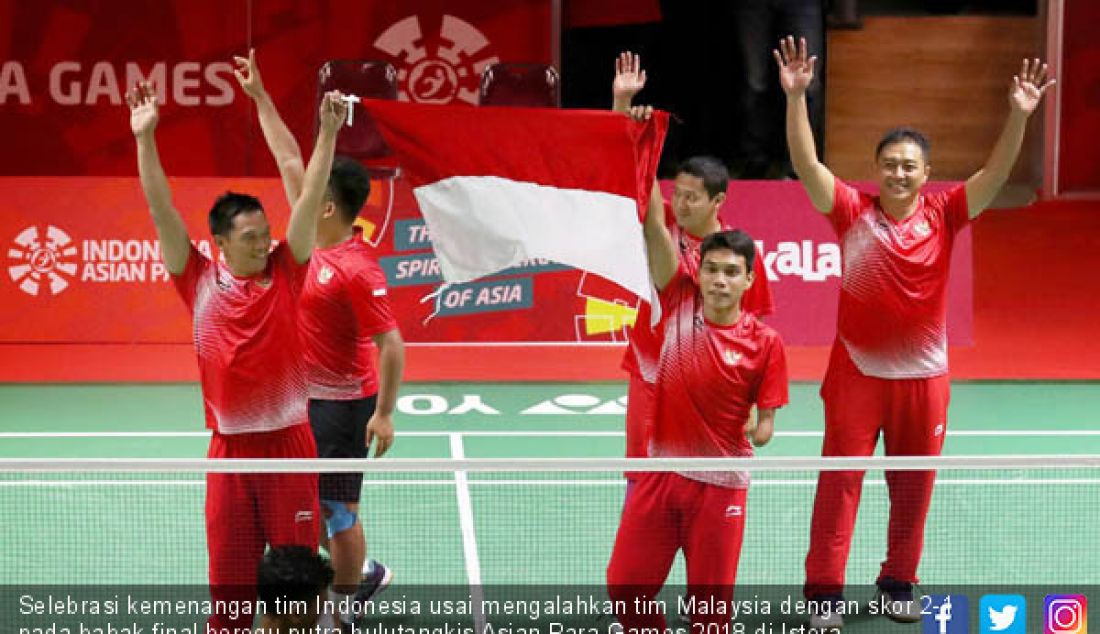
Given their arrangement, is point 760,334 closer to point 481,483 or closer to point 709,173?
point 709,173

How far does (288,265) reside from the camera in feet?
21.8

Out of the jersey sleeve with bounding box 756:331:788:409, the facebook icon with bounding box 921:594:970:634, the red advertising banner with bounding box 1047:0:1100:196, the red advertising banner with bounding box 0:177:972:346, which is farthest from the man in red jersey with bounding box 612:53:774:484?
the red advertising banner with bounding box 1047:0:1100:196

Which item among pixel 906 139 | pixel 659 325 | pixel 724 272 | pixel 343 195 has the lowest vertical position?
pixel 659 325

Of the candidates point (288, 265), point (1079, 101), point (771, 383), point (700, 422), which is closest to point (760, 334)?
point (771, 383)

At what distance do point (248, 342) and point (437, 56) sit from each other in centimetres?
1061

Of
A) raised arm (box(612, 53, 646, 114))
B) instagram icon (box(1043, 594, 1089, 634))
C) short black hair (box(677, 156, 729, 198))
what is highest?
raised arm (box(612, 53, 646, 114))

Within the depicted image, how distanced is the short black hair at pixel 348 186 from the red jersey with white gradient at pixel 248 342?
0.76 metres

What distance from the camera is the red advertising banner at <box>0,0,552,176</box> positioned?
16.7m

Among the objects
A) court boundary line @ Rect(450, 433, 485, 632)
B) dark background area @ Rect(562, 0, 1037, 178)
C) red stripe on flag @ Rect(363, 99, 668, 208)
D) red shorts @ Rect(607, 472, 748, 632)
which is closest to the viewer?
red shorts @ Rect(607, 472, 748, 632)

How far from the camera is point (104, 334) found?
12.8 m

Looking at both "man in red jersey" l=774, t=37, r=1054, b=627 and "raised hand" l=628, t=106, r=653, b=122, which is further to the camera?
"man in red jersey" l=774, t=37, r=1054, b=627

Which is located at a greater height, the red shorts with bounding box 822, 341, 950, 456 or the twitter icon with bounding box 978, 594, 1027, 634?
the red shorts with bounding box 822, 341, 950, 456

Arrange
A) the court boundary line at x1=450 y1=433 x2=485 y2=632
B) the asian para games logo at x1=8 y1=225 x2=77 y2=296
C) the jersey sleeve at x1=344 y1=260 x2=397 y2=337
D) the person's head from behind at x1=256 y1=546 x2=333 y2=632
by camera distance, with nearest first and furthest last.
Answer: the person's head from behind at x1=256 y1=546 x2=333 y2=632
the court boundary line at x1=450 y1=433 x2=485 y2=632
the jersey sleeve at x1=344 y1=260 x2=397 y2=337
the asian para games logo at x1=8 y1=225 x2=77 y2=296

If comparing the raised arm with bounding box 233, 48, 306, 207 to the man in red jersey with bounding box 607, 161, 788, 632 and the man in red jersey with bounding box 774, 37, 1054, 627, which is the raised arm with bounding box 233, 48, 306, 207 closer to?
the man in red jersey with bounding box 607, 161, 788, 632
